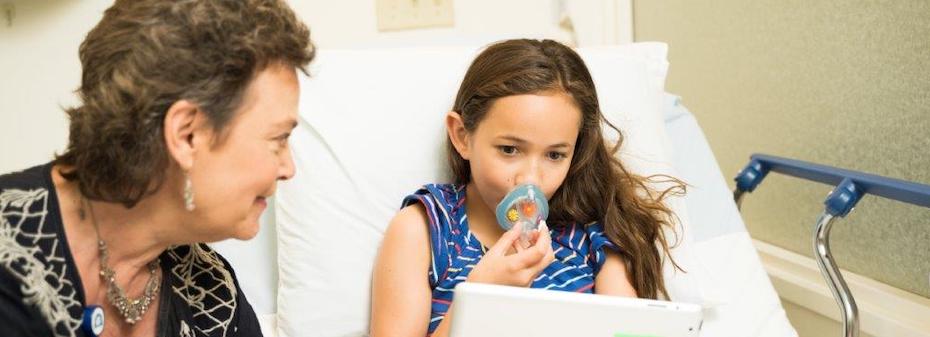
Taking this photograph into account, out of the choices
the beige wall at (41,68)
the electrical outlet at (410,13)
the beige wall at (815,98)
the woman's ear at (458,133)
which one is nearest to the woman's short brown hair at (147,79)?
the woman's ear at (458,133)

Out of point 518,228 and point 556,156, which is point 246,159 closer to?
point 518,228

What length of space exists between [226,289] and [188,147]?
32cm

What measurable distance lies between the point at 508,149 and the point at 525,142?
37 millimetres

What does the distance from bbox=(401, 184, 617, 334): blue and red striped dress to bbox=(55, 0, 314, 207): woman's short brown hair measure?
535mm

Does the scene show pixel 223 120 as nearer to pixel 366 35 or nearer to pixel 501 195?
pixel 501 195

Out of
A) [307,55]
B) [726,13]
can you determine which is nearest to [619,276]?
[307,55]

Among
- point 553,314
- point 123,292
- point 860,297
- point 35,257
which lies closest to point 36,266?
point 35,257

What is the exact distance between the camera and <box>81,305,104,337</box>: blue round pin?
3.01ft

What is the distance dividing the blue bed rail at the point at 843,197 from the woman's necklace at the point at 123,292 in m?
1.03

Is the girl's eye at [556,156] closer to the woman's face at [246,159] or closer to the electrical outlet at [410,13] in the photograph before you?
the woman's face at [246,159]

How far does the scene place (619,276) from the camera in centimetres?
144

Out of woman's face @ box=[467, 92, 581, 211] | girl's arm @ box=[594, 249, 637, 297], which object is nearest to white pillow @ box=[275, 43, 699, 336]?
girl's arm @ box=[594, 249, 637, 297]

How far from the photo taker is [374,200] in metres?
1.51

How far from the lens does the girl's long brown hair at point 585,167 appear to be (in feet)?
4.57
